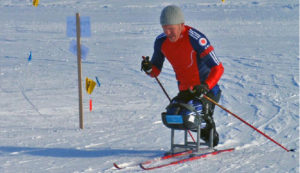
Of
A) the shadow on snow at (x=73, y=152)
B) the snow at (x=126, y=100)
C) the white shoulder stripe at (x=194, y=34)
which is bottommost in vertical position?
the shadow on snow at (x=73, y=152)

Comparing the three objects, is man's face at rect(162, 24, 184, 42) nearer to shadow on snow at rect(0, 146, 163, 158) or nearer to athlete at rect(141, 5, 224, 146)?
athlete at rect(141, 5, 224, 146)

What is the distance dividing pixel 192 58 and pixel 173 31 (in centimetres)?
31

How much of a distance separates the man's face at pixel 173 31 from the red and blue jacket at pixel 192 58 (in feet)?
0.18

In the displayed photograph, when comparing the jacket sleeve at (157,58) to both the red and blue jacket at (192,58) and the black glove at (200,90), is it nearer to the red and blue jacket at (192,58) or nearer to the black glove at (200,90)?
the red and blue jacket at (192,58)

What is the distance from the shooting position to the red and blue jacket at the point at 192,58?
4.32 m

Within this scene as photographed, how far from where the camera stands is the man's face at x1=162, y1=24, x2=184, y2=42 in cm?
430

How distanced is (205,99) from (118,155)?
3.50 feet

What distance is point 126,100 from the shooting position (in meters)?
7.79

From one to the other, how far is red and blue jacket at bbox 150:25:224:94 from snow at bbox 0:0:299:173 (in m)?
0.77

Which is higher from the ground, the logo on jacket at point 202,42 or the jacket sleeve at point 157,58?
the logo on jacket at point 202,42

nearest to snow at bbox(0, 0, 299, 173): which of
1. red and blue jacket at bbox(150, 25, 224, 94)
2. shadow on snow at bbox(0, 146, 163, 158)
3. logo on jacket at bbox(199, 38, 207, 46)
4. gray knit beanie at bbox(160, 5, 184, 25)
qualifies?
shadow on snow at bbox(0, 146, 163, 158)

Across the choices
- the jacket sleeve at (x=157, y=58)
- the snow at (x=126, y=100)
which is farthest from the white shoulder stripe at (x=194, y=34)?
the snow at (x=126, y=100)

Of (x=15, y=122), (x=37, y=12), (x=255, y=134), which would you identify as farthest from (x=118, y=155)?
(x=37, y=12)

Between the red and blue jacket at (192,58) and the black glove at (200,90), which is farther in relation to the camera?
the red and blue jacket at (192,58)
